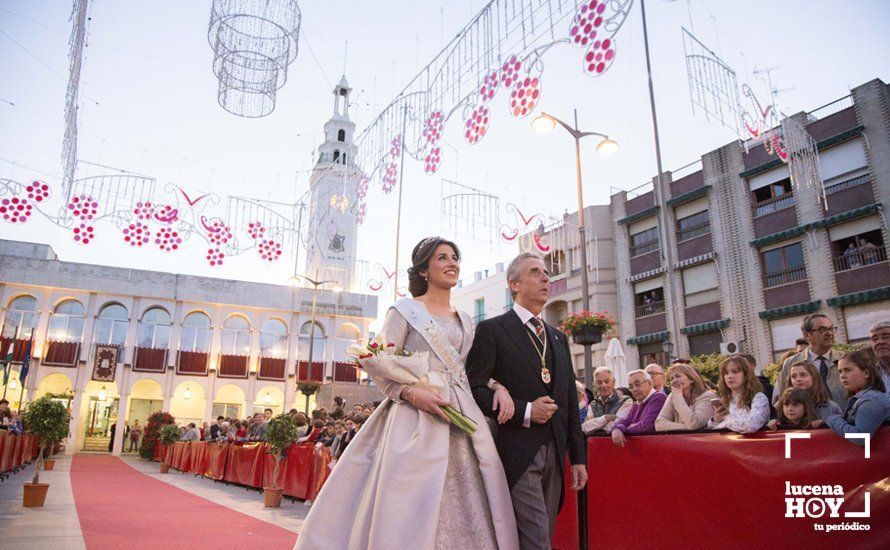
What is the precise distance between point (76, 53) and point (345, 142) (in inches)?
1692

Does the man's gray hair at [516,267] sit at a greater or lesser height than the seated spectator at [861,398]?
greater

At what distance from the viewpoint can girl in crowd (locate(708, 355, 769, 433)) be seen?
390 cm

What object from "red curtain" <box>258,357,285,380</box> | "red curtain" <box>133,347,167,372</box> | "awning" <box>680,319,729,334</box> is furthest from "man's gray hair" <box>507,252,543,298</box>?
"red curtain" <box>133,347,167,372</box>

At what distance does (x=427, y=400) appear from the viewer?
2.68 metres

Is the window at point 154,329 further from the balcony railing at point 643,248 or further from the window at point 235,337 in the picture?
the balcony railing at point 643,248

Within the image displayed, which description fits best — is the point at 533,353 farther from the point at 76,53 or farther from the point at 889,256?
the point at 889,256

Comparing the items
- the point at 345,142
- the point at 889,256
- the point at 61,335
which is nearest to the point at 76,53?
the point at 889,256

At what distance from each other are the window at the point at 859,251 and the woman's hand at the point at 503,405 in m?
22.2

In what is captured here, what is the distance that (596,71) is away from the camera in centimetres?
841

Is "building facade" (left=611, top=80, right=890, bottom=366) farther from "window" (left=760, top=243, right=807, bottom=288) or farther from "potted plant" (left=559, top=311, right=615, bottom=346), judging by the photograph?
"potted plant" (left=559, top=311, right=615, bottom=346)

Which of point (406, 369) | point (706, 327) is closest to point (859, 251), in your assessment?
point (706, 327)

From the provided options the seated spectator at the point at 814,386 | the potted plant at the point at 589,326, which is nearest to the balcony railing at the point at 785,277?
the potted plant at the point at 589,326

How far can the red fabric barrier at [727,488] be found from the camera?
3.21 metres

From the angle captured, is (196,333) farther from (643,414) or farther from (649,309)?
(643,414)
